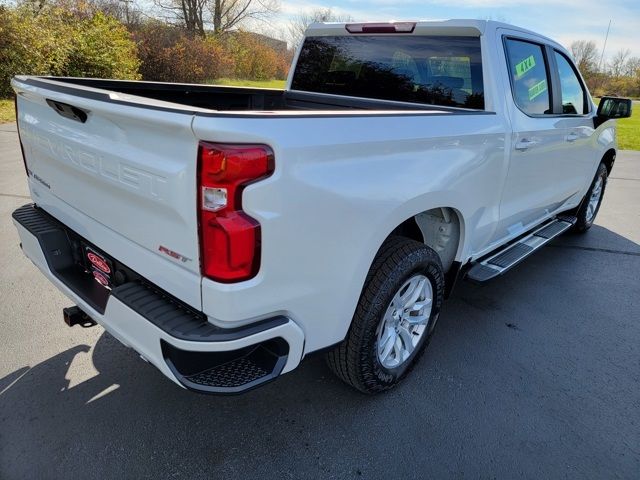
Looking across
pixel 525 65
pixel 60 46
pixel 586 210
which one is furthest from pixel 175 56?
pixel 525 65

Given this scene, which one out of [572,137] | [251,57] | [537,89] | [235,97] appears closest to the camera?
[537,89]

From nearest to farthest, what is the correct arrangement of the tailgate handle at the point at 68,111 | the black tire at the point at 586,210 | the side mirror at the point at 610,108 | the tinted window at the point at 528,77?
1. the tailgate handle at the point at 68,111
2. the tinted window at the point at 528,77
3. the side mirror at the point at 610,108
4. the black tire at the point at 586,210

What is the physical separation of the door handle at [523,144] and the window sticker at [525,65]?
1.49 feet

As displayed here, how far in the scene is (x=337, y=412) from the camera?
2.49 meters

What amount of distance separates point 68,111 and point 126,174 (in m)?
0.56

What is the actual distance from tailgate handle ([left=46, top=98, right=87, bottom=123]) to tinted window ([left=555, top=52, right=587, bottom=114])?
11.7 feet

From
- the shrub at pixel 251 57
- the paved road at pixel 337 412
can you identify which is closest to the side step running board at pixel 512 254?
the paved road at pixel 337 412

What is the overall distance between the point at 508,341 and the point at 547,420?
0.79 m

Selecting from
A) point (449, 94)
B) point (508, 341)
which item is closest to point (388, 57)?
point (449, 94)

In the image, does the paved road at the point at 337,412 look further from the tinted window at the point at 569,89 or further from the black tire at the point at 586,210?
the black tire at the point at 586,210

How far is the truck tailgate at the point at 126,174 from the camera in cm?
163

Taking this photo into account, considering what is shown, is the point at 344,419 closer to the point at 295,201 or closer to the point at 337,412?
the point at 337,412

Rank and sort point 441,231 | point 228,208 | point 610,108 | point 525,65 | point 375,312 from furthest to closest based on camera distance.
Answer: point 610,108
point 525,65
point 441,231
point 375,312
point 228,208

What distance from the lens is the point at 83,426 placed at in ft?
7.49
